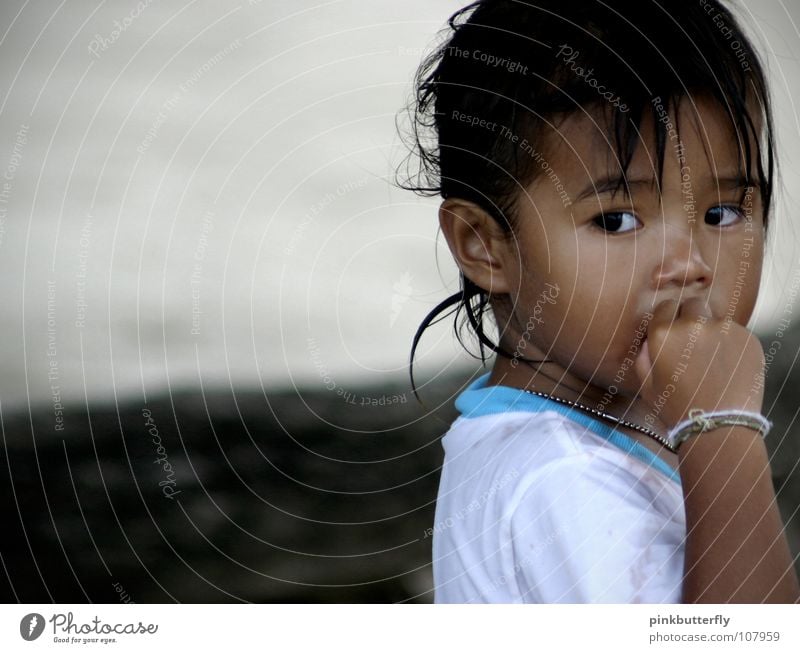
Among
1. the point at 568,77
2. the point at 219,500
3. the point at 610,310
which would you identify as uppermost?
the point at 568,77

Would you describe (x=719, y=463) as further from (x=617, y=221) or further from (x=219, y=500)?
(x=219, y=500)

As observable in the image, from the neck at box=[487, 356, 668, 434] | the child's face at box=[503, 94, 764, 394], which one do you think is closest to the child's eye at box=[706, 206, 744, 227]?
the child's face at box=[503, 94, 764, 394]

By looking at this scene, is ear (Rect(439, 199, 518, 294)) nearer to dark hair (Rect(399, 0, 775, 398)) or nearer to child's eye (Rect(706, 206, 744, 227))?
dark hair (Rect(399, 0, 775, 398))

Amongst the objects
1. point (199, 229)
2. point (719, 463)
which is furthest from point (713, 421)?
point (199, 229)

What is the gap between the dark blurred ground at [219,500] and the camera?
2.31 feet

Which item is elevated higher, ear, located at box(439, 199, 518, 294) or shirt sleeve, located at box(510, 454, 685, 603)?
ear, located at box(439, 199, 518, 294)

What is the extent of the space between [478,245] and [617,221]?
0.29 feet

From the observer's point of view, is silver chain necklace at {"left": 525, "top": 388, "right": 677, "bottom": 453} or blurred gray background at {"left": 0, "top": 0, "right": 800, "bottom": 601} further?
blurred gray background at {"left": 0, "top": 0, "right": 800, "bottom": 601}

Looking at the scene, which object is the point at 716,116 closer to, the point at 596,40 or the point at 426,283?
the point at 596,40

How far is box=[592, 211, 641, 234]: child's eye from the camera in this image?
537 millimetres

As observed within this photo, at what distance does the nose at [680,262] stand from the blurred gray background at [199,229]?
20 cm

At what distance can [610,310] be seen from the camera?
56cm

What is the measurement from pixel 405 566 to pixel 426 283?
24cm
